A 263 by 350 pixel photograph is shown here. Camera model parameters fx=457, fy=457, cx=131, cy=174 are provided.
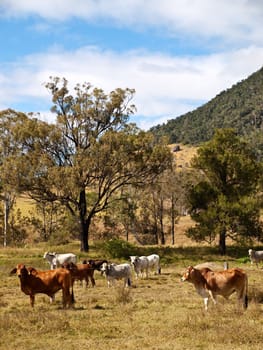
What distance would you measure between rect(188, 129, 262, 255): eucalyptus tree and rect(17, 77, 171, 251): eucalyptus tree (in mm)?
3581

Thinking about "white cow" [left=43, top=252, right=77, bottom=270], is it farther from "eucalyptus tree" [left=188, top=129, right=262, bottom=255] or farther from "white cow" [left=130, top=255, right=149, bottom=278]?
"eucalyptus tree" [left=188, top=129, right=262, bottom=255]

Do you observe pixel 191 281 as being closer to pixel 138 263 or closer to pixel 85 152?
pixel 138 263

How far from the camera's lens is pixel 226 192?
114ft

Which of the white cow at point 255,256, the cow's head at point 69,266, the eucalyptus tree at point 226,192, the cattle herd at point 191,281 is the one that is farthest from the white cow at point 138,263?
the eucalyptus tree at point 226,192

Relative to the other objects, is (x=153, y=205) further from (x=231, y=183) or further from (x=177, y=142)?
(x=177, y=142)

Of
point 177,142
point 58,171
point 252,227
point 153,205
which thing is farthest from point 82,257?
point 177,142

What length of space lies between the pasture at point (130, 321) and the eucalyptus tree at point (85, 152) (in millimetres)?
12731

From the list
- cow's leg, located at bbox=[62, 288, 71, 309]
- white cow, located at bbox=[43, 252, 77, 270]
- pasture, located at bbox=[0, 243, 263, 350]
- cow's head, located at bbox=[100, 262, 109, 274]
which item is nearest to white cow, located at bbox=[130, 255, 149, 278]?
white cow, located at bbox=[43, 252, 77, 270]

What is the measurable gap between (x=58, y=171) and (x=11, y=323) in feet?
62.9

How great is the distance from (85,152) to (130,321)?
66.2 ft

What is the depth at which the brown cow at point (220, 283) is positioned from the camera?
14555mm

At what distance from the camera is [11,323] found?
40.3 ft

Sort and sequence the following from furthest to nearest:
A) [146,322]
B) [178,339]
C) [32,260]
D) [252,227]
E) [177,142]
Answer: [177,142]
[252,227]
[32,260]
[146,322]
[178,339]

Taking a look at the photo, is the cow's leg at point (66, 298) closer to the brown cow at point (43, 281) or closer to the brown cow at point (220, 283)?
the brown cow at point (43, 281)
